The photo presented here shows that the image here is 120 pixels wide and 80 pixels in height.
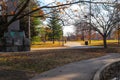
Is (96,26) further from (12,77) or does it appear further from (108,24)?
(12,77)

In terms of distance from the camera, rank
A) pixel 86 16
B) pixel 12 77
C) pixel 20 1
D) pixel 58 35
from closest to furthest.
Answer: pixel 12 77, pixel 20 1, pixel 86 16, pixel 58 35

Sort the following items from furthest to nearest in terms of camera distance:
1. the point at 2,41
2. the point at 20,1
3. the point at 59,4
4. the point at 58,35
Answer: the point at 58,35, the point at 2,41, the point at 20,1, the point at 59,4

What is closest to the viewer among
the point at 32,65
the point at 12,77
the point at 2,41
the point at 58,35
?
the point at 12,77

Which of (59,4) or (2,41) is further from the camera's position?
(2,41)

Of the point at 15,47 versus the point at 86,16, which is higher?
the point at 86,16

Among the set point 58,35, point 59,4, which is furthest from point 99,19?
point 58,35

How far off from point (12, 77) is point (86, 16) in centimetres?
2231

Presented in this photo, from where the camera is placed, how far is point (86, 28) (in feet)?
114

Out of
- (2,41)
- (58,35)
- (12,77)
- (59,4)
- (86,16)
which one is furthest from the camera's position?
(58,35)

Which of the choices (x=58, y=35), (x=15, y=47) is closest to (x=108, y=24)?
(x=15, y=47)

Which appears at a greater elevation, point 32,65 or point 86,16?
point 86,16

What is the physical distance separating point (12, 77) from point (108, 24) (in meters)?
23.6

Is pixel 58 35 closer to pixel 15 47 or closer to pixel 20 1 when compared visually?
pixel 15 47

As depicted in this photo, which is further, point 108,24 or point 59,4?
point 108,24
